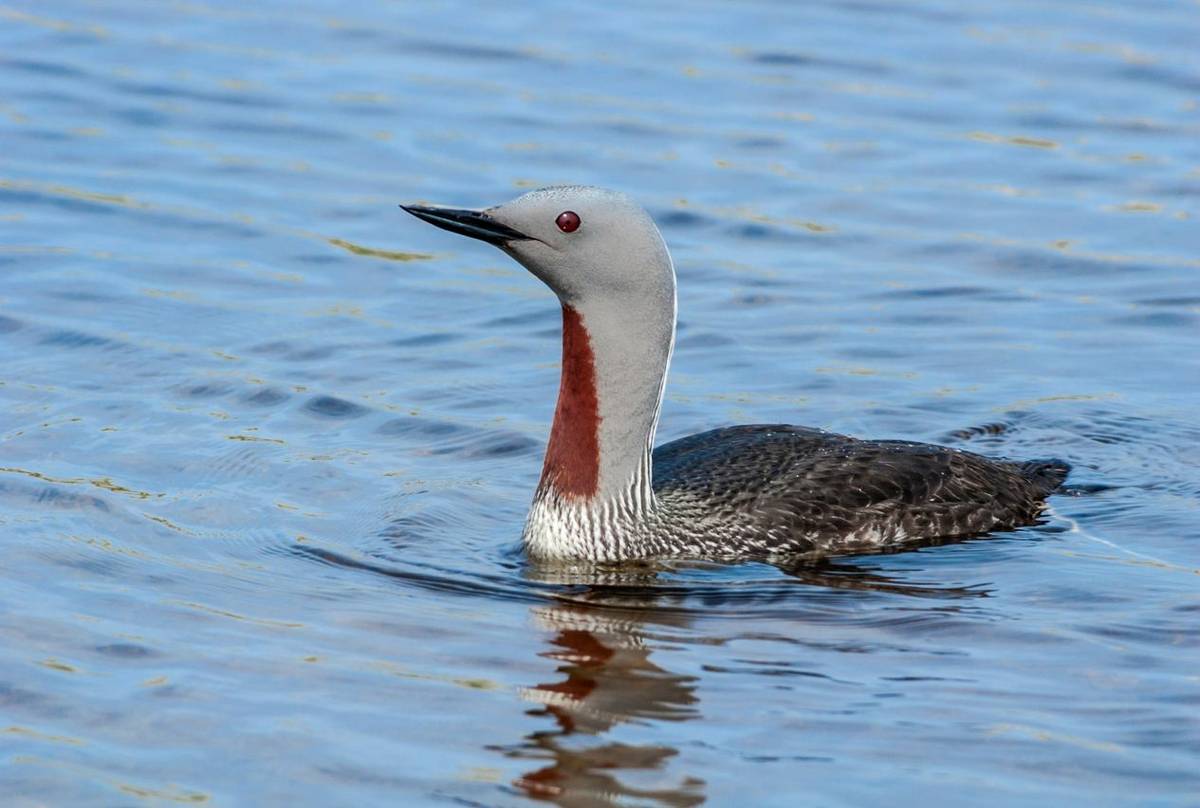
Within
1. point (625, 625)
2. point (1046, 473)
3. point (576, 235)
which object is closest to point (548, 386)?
point (1046, 473)

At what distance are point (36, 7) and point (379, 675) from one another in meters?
11.9

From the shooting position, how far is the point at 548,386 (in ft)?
33.1

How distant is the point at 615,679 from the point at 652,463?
78.9 inches

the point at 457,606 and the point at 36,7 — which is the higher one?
the point at 36,7

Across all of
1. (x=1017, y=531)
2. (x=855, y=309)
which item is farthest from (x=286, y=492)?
(x=855, y=309)

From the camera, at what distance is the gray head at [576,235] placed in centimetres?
738

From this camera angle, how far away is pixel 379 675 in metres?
6.40

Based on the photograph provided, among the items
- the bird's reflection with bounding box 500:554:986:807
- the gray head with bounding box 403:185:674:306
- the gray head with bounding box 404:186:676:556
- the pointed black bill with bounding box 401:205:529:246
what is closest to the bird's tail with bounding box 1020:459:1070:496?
the bird's reflection with bounding box 500:554:986:807

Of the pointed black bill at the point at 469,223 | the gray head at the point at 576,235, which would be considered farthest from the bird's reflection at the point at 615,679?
the pointed black bill at the point at 469,223

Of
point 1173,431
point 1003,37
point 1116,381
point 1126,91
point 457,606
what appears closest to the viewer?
point 457,606

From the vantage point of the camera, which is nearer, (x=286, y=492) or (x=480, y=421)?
(x=286, y=492)

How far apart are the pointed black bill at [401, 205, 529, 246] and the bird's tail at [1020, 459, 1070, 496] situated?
2.61 m

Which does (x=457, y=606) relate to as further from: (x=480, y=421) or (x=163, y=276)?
(x=163, y=276)

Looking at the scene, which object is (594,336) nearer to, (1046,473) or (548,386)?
(1046,473)
